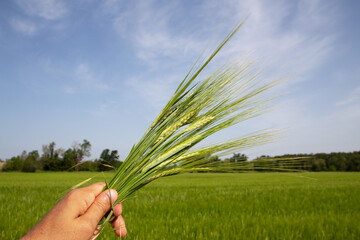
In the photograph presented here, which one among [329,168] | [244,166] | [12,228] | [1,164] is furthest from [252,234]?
[1,164]

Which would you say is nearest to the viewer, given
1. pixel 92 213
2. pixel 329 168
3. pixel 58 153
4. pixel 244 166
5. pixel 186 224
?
pixel 244 166

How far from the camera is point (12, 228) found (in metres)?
3.71

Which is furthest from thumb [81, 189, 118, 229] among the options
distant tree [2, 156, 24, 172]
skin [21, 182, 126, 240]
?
distant tree [2, 156, 24, 172]

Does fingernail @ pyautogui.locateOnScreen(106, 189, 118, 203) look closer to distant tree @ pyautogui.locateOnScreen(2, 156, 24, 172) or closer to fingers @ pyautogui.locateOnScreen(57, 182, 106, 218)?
fingers @ pyautogui.locateOnScreen(57, 182, 106, 218)

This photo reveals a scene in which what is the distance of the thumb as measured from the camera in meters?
1.31

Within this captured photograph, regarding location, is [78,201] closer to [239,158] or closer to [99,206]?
[99,206]

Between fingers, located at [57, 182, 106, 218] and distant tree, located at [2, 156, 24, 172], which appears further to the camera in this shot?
distant tree, located at [2, 156, 24, 172]

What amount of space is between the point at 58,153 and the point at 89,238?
84.4 metres

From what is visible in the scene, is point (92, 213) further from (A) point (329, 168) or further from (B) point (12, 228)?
(A) point (329, 168)

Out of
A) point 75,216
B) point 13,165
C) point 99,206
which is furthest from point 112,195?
point 13,165

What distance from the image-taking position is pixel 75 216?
50.2 inches

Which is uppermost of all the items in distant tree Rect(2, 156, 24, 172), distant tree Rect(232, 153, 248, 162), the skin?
distant tree Rect(2, 156, 24, 172)

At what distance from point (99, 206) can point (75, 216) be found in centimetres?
12

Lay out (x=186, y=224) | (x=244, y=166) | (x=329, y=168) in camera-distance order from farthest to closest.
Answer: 1. (x=329, y=168)
2. (x=186, y=224)
3. (x=244, y=166)
